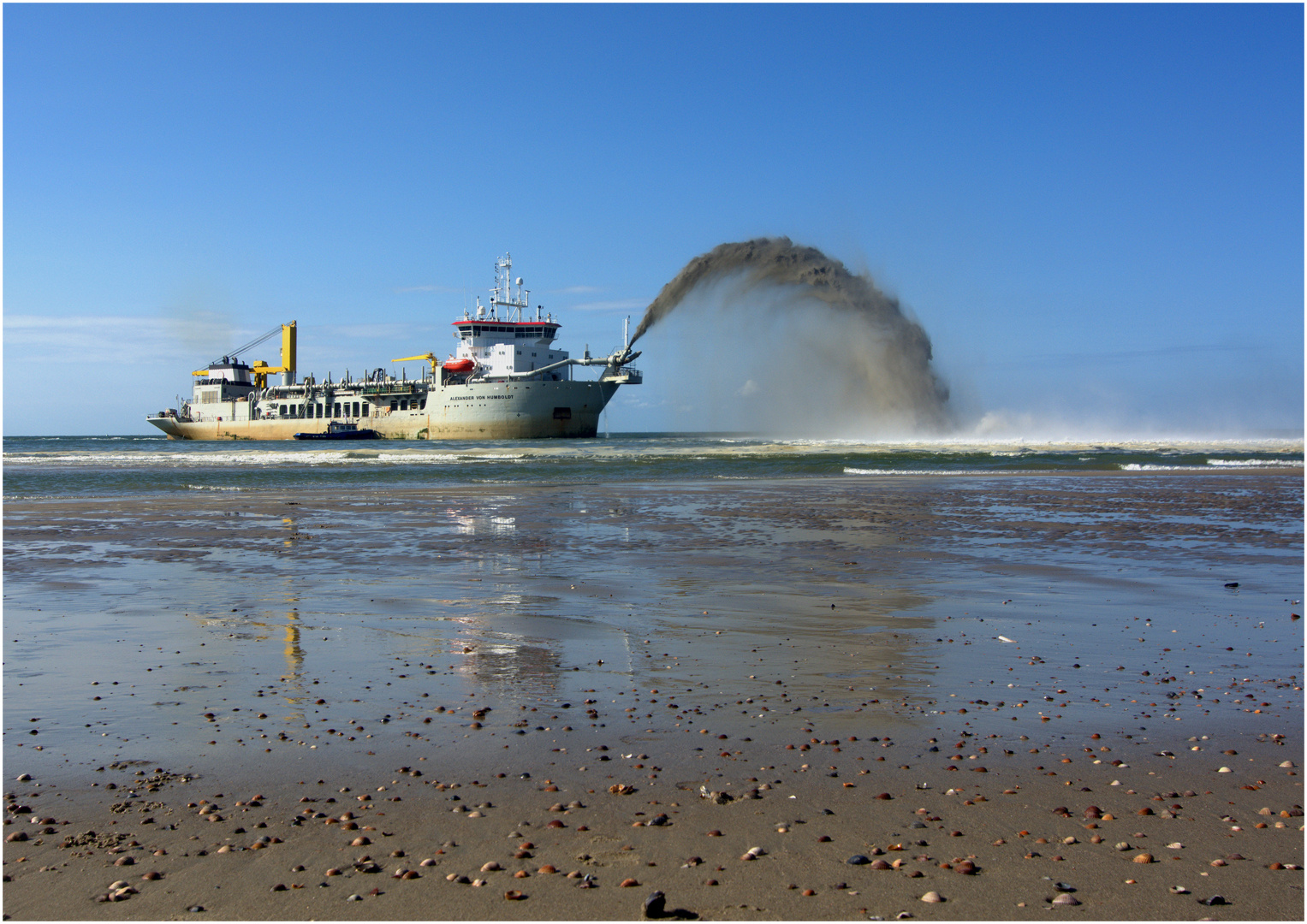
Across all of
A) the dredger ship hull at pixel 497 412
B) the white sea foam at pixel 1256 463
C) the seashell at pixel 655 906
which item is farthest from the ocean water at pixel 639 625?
the dredger ship hull at pixel 497 412

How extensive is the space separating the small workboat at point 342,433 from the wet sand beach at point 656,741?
6420cm

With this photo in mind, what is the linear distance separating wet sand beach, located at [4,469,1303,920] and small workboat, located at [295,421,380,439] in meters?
64.2

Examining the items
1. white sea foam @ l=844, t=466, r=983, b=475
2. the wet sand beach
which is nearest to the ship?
white sea foam @ l=844, t=466, r=983, b=475

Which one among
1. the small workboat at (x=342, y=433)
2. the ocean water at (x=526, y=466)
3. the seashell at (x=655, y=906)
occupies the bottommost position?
the seashell at (x=655, y=906)

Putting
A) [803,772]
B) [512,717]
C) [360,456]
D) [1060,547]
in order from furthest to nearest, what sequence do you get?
[360,456] → [1060,547] → [512,717] → [803,772]

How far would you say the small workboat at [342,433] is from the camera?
233 ft

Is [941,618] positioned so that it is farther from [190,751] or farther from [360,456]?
[360,456]

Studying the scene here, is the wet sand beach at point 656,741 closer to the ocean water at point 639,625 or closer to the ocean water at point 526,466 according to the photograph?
the ocean water at point 639,625

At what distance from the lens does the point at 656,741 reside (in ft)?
14.1

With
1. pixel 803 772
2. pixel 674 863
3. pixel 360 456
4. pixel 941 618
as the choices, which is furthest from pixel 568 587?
pixel 360 456

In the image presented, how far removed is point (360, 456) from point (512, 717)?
40.9 meters

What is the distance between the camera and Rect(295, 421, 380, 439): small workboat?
71.1 m

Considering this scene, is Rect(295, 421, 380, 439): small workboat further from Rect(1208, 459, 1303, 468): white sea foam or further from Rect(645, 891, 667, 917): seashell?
Rect(645, 891, 667, 917): seashell

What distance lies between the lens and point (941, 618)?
281 inches
